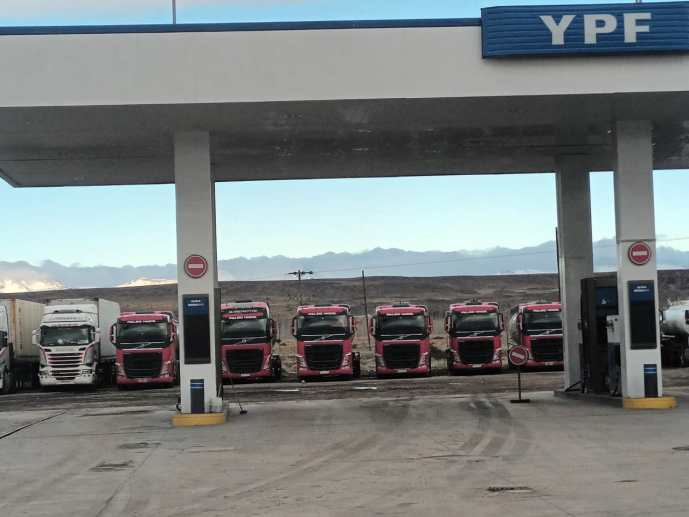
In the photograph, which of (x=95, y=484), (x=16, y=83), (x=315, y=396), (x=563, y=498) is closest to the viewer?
(x=563, y=498)

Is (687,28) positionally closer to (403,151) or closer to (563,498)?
(403,151)

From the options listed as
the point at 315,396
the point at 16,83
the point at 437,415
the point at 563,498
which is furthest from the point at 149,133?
the point at 563,498

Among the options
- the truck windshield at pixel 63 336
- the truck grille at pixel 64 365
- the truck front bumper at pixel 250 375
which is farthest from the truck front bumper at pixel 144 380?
the truck front bumper at pixel 250 375

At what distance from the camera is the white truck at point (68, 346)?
34875 mm

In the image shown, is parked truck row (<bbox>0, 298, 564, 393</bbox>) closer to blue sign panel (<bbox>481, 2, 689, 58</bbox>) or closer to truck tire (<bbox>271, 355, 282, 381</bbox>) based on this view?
truck tire (<bbox>271, 355, 282, 381</bbox>)

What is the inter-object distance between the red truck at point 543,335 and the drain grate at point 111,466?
1019 inches

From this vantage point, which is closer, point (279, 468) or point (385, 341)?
point (279, 468)

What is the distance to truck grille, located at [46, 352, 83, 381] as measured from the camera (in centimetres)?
3484

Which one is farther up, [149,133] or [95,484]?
[149,133]

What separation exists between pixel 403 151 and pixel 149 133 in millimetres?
6483

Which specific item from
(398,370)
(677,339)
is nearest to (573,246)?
(398,370)

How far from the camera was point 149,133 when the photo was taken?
1995 cm

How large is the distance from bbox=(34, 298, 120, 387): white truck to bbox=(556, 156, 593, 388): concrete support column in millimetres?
18624

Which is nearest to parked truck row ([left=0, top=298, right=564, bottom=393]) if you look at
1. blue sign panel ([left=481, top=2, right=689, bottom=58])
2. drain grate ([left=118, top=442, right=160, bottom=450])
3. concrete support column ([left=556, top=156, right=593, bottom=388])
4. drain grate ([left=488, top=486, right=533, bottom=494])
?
concrete support column ([left=556, top=156, right=593, bottom=388])
